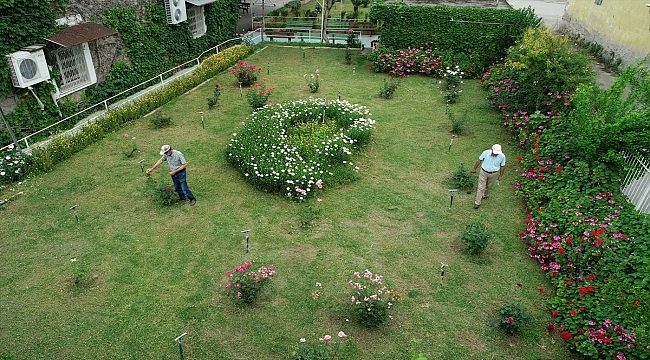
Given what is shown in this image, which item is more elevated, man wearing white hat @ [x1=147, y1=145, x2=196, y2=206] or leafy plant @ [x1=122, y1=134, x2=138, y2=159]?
man wearing white hat @ [x1=147, y1=145, x2=196, y2=206]

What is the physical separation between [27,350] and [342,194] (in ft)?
19.1

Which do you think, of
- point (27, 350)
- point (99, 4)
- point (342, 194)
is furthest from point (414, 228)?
point (99, 4)

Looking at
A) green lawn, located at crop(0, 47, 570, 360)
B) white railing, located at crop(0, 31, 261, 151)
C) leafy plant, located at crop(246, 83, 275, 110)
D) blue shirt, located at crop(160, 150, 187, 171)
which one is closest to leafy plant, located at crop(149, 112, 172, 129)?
green lawn, located at crop(0, 47, 570, 360)

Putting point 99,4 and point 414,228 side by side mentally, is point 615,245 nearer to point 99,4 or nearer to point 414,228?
point 414,228

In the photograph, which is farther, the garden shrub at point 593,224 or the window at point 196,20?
the window at point 196,20

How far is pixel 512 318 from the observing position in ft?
19.2

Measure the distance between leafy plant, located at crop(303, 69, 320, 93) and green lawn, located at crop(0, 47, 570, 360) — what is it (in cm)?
372

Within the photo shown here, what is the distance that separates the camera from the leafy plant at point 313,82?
1408 centimetres

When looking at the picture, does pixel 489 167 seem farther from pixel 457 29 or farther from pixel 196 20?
pixel 196 20

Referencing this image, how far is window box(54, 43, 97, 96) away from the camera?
11.8 metres

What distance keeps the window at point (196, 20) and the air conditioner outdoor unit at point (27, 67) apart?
22.5 feet

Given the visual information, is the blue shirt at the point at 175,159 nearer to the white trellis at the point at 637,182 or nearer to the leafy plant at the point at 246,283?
the leafy plant at the point at 246,283

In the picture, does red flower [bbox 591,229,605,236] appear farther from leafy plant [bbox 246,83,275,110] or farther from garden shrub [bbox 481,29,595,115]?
leafy plant [bbox 246,83,275,110]

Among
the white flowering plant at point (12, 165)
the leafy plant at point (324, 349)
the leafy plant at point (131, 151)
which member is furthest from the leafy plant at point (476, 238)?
the white flowering plant at point (12, 165)
